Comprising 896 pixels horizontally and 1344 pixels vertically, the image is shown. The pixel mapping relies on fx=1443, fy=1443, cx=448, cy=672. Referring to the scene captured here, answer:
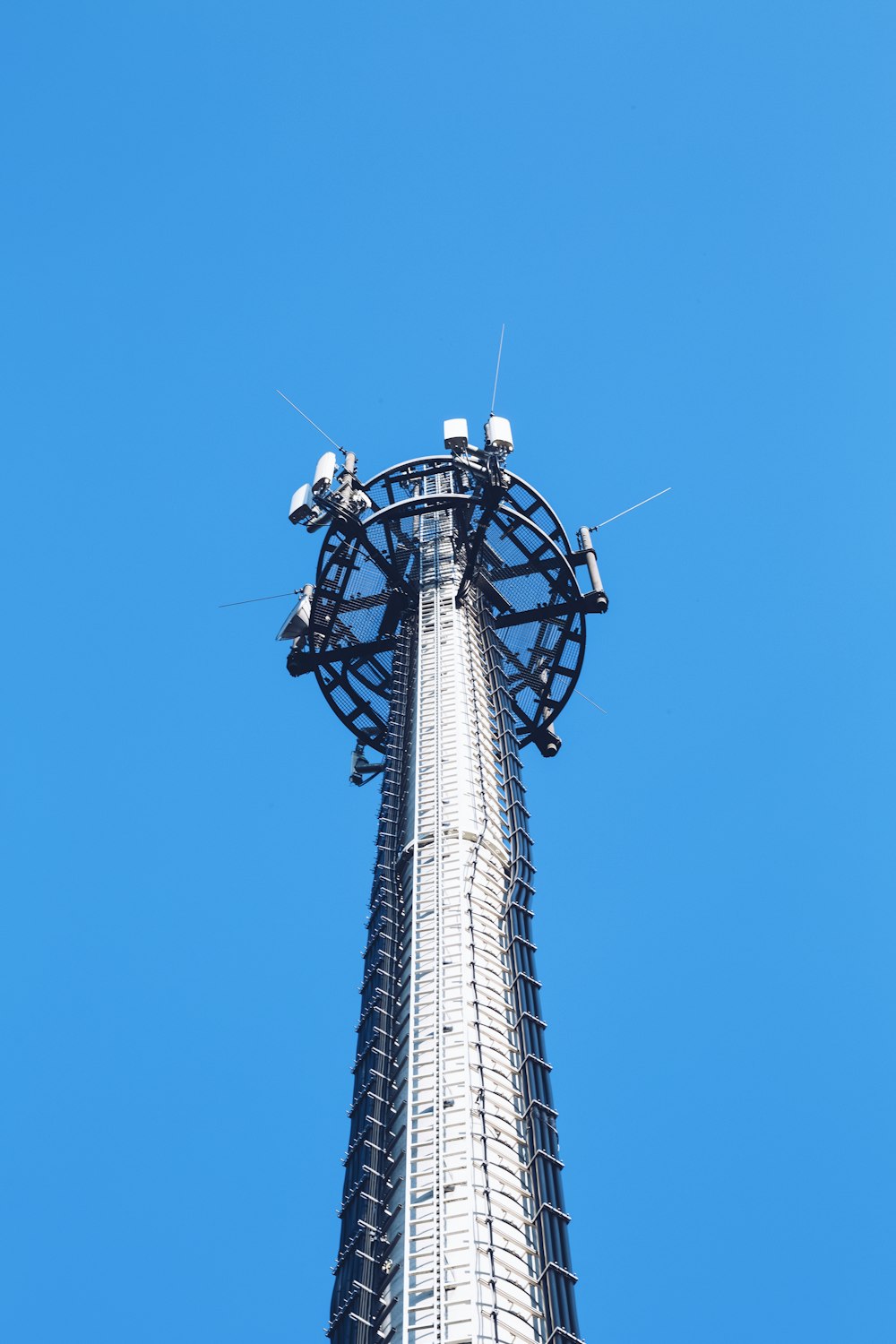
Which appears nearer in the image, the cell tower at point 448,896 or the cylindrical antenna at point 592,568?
the cell tower at point 448,896

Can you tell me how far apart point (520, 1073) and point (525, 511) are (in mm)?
21984

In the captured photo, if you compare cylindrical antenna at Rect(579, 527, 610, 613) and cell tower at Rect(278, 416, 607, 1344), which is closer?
cell tower at Rect(278, 416, 607, 1344)

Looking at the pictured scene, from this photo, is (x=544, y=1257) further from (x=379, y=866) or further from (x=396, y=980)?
(x=379, y=866)

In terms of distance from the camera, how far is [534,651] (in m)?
51.2

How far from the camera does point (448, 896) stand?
37.5 metres

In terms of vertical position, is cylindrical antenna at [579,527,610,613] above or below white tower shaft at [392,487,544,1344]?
above

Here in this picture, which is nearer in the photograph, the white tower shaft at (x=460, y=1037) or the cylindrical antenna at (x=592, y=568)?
the white tower shaft at (x=460, y=1037)

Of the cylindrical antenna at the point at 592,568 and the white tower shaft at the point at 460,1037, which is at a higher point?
the cylindrical antenna at the point at 592,568

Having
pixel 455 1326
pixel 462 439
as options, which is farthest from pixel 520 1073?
pixel 462 439

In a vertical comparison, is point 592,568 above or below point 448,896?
above

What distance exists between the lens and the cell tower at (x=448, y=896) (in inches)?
1115

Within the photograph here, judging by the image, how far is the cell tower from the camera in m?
28.3

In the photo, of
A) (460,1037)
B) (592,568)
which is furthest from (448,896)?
(592,568)

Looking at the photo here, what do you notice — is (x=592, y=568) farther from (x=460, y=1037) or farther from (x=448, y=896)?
(x=460, y=1037)
